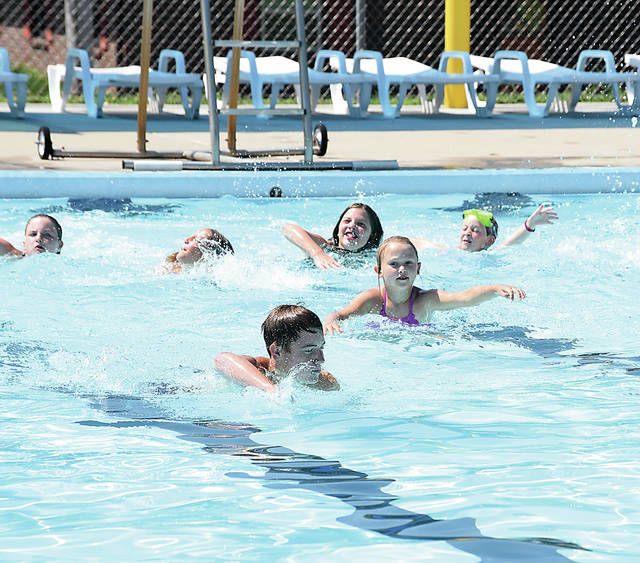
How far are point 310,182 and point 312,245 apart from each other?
238 cm

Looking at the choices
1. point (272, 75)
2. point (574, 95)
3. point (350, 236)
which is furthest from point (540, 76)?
point (350, 236)

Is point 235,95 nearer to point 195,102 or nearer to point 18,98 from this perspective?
point 195,102

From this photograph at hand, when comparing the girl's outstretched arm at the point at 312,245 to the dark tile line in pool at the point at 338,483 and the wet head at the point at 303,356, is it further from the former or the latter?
the dark tile line in pool at the point at 338,483

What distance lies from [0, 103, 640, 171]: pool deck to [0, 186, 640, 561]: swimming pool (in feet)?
10.2

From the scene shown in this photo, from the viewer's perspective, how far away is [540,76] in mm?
14172

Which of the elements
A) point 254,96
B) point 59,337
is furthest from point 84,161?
point 59,337

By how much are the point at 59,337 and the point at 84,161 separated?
484 centimetres

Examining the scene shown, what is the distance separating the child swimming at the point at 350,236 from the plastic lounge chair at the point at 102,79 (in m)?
7.00

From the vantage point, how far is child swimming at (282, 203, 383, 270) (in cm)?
654

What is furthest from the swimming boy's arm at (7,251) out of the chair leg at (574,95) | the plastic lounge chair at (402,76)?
the chair leg at (574,95)

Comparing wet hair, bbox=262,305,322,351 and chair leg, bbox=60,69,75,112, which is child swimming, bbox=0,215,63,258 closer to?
wet hair, bbox=262,305,322,351

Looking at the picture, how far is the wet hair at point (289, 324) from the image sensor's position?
4.10 metres

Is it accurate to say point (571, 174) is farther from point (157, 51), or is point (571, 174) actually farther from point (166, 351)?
point (157, 51)

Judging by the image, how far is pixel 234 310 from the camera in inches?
A: 239
